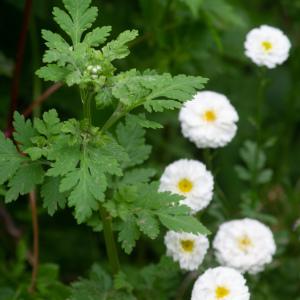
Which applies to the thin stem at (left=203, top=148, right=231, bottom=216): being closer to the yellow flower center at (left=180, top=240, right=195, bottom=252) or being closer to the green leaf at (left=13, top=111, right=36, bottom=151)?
the yellow flower center at (left=180, top=240, right=195, bottom=252)

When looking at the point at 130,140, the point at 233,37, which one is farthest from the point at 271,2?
the point at 130,140

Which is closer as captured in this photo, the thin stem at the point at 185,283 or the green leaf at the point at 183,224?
the green leaf at the point at 183,224

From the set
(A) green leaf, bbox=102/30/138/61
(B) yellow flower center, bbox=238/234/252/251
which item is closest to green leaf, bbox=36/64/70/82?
(A) green leaf, bbox=102/30/138/61

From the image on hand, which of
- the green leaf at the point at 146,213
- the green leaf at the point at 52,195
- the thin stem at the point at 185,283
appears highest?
the green leaf at the point at 52,195

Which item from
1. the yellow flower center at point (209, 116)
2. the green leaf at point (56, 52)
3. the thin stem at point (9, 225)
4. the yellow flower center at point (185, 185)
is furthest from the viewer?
the thin stem at point (9, 225)

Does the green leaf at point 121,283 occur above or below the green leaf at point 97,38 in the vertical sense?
below

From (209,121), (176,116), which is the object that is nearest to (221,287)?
(209,121)

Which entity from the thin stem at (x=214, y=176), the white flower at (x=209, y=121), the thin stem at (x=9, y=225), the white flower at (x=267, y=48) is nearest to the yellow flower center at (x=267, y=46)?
the white flower at (x=267, y=48)

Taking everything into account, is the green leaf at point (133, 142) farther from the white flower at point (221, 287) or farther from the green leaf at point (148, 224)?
the white flower at point (221, 287)
